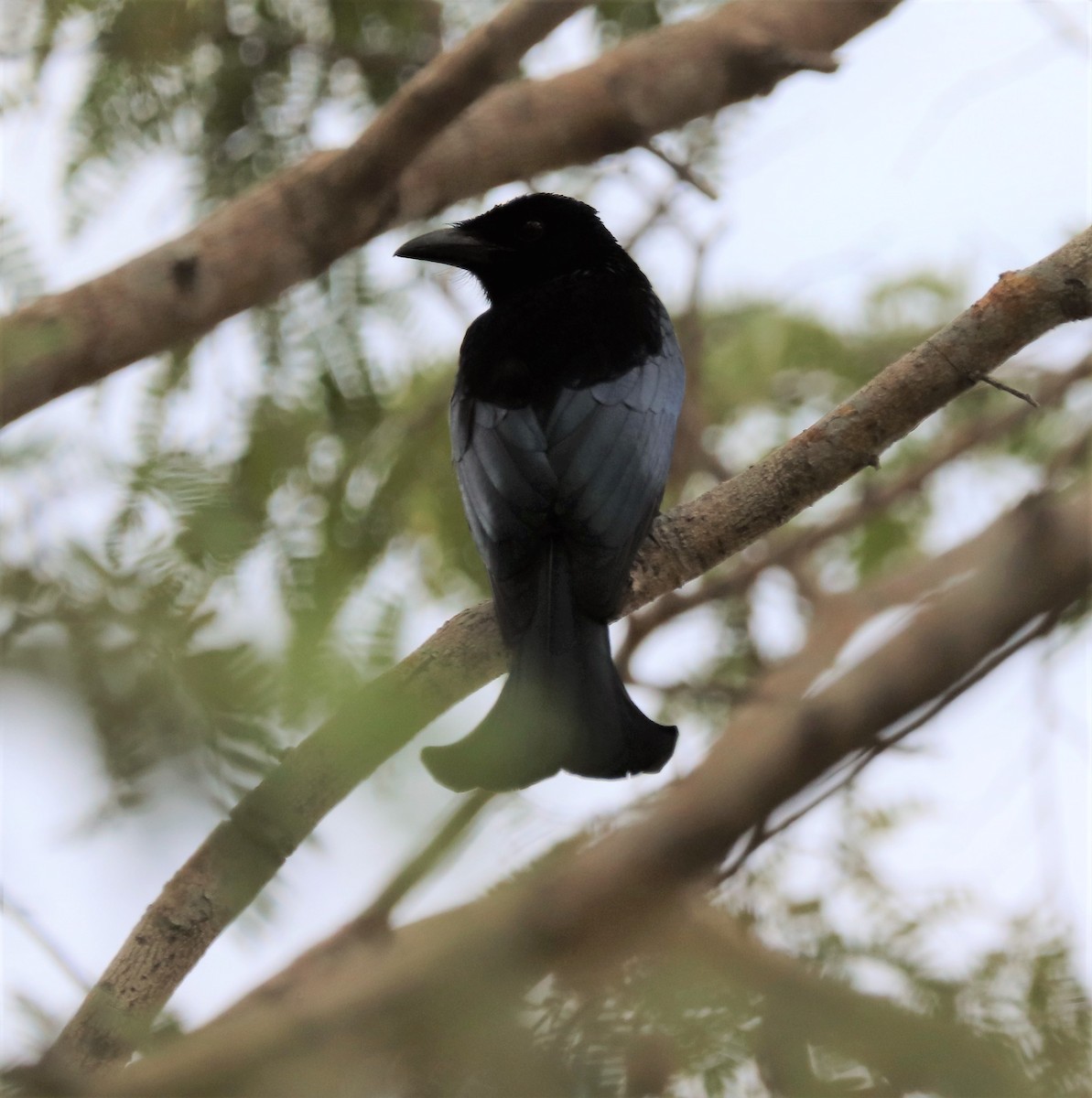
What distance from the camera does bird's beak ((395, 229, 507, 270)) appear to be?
15.4 feet

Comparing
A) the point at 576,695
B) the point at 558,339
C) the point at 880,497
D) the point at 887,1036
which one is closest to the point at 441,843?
the point at 887,1036

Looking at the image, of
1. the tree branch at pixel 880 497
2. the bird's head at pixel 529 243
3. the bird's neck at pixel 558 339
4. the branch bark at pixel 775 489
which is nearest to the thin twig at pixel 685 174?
the bird's neck at pixel 558 339

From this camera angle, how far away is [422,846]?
1151mm

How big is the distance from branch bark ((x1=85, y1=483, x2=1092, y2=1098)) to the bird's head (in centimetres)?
337

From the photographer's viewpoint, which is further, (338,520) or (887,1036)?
(338,520)

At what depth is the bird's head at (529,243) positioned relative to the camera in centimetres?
491

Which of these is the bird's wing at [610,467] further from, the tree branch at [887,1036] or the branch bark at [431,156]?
the tree branch at [887,1036]

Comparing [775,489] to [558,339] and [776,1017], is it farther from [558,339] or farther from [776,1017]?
[776,1017]

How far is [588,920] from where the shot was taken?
1.22 m

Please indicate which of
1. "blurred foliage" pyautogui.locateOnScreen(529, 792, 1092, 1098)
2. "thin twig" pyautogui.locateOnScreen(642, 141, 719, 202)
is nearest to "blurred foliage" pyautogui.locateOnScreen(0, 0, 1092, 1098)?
"blurred foliage" pyautogui.locateOnScreen(529, 792, 1092, 1098)

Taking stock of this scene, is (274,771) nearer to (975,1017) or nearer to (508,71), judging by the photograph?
(975,1017)

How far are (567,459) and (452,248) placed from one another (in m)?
1.51

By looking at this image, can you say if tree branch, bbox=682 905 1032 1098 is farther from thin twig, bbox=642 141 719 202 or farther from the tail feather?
thin twig, bbox=642 141 719 202

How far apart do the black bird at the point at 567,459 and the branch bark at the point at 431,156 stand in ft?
0.83
